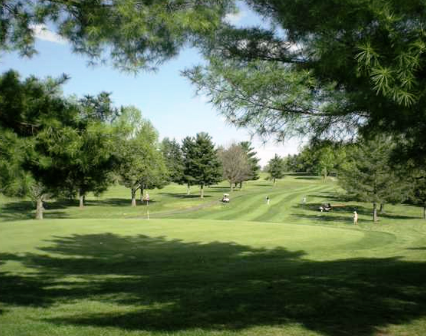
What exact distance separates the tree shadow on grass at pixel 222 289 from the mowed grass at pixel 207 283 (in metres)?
0.02

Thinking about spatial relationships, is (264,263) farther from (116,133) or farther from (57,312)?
(116,133)

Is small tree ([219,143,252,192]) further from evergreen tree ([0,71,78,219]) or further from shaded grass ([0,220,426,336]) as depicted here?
evergreen tree ([0,71,78,219])

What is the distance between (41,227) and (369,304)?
20267 millimetres

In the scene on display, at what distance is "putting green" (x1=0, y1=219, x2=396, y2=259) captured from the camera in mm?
17781

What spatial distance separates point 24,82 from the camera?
6379mm

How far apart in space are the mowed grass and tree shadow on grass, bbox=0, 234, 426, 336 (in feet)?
0.07

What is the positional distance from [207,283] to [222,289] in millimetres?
1090

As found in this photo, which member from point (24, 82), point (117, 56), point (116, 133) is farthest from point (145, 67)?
point (24, 82)

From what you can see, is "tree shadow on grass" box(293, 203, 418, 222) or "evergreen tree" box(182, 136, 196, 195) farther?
"evergreen tree" box(182, 136, 196, 195)

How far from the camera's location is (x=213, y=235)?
69.6 feet

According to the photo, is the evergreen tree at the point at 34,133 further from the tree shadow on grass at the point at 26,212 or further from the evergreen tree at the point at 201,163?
the evergreen tree at the point at 201,163

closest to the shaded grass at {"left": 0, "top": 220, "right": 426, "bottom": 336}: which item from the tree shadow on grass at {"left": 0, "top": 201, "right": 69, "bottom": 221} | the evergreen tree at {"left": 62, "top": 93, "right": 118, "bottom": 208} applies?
the evergreen tree at {"left": 62, "top": 93, "right": 118, "bottom": 208}

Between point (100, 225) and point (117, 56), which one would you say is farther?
point (100, 225)

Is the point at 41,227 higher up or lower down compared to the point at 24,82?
lower down
